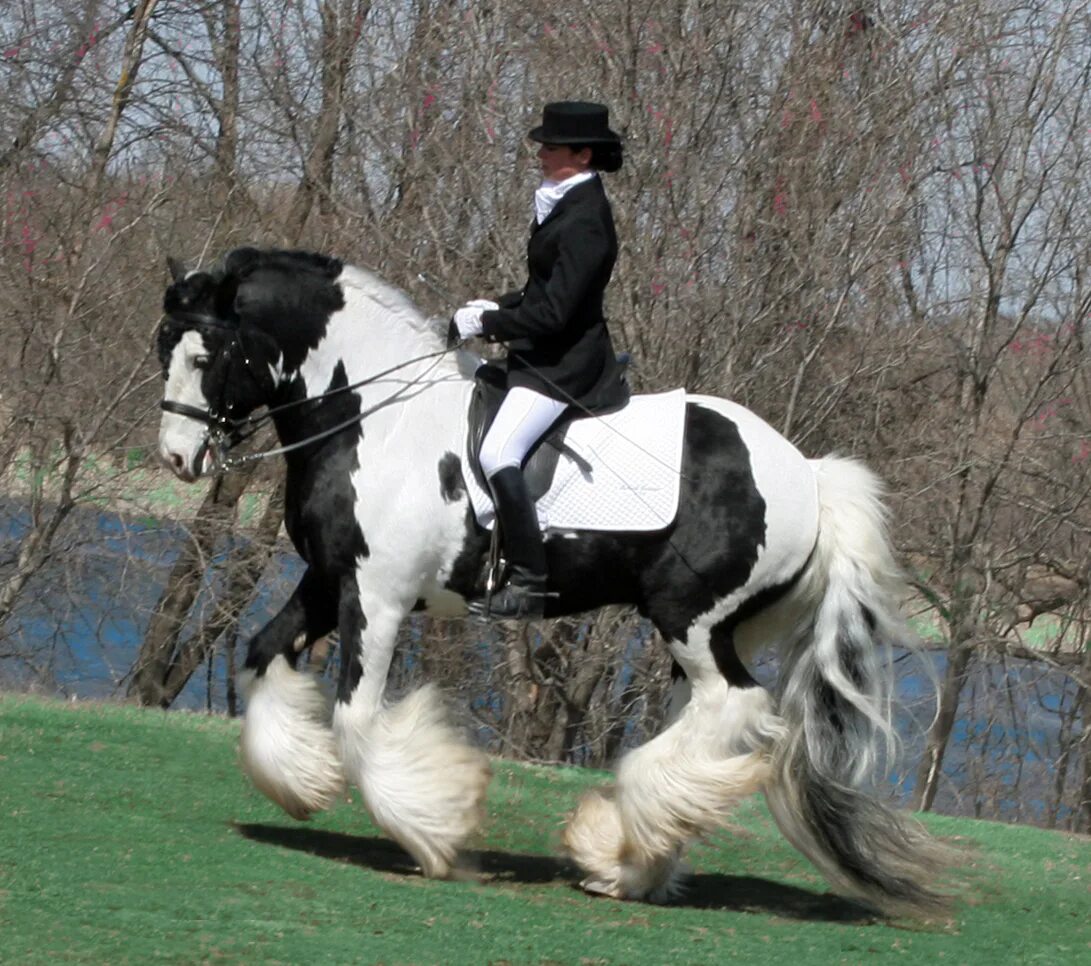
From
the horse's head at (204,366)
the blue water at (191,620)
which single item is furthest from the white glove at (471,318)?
the blue water at (191,620)

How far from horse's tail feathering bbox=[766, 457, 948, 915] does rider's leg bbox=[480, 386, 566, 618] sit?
0.99m

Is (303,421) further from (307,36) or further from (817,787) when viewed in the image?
(307,36)

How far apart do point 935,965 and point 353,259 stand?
363 inches

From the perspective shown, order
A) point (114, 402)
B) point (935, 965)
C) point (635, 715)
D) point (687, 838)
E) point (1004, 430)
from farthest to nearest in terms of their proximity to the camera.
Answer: point (1004, 430) < point (114, 402) < point (635, 715) < point (687, 838) < point (935, 965)

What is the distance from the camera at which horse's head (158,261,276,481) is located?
632 centimetres

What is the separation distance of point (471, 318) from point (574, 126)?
77 cm

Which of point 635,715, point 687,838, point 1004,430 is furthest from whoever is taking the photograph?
point 1004,430

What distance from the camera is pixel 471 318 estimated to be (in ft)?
20.4

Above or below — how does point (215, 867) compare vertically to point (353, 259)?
below

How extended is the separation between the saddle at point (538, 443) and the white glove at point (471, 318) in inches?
6.9

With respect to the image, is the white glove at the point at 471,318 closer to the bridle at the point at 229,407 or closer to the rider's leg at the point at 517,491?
the bridle at the point at 229,407

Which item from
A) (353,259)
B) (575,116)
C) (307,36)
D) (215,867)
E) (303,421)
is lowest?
(215,867)

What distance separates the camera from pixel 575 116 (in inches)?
243

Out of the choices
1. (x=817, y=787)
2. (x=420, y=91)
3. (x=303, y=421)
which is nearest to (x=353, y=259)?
(x=420, y=91)
